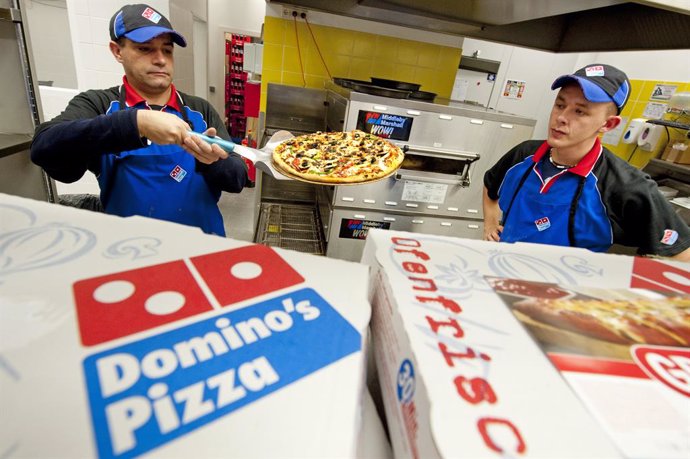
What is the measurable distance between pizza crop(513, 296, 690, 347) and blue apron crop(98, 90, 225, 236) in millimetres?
1226

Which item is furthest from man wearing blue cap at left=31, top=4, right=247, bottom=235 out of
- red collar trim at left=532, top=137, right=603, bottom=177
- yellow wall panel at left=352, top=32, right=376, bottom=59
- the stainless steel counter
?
yellow wall panel at left=352, top=32, right=376, bottom=59

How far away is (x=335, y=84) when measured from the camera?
2.30m

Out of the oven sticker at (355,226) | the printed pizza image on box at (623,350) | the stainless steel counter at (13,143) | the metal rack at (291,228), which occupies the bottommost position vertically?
the metal rack at (291,228)

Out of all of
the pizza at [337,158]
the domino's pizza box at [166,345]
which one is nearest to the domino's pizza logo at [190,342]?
the domino's pizza box at [166,345]

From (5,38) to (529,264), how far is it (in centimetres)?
232

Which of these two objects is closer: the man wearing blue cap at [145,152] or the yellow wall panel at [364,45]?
the man wearing blue cap at [145,152]

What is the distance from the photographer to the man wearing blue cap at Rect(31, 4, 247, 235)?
1067 millimetres

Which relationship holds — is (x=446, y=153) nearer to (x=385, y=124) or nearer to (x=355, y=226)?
(x=385, y=124)

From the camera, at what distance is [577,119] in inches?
50.1

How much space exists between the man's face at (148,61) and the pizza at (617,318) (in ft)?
4.57

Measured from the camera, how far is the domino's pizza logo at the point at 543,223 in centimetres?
136

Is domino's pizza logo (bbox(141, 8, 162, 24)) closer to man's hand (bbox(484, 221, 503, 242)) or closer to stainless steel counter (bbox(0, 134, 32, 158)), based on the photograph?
stainless steel counter (bbox(0, 134, 32, 158))

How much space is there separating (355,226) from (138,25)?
4.74ft

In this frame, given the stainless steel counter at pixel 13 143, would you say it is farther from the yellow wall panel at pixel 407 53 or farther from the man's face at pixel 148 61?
the yellow wall panel at pixel 407 53
